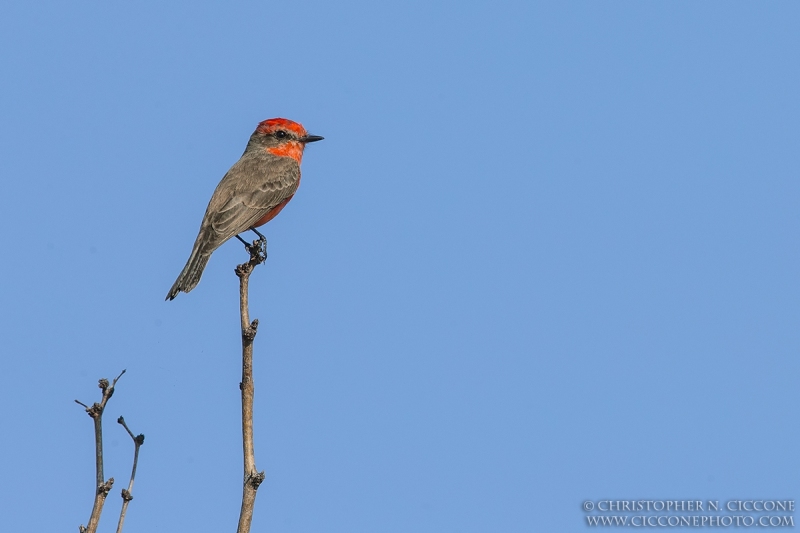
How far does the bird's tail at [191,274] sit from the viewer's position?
9.55 metres

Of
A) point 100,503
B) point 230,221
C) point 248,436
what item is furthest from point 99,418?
point 230,221

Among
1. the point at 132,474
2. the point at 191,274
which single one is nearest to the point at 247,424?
the point at 132,474

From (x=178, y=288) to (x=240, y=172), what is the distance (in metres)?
2.93

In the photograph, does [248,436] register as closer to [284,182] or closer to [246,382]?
[246,382]

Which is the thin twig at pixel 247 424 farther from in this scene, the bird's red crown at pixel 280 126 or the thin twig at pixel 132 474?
the bird's red crown at pixel 280 126

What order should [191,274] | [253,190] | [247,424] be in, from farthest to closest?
1. [253,190]
2. [191,274]
3. [247,424]

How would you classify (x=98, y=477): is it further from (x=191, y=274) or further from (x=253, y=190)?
(x=253, y=190)

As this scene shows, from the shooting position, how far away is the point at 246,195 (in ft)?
37.7

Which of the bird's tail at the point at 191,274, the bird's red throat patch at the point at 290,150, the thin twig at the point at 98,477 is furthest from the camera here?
the bird's red throat patch at the point at 290,150

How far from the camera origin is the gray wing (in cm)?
1088

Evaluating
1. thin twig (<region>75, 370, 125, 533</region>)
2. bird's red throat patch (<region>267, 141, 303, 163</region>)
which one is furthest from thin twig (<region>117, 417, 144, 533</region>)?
bird's red throat patch (<region>267, 141, 303, 163</region>)

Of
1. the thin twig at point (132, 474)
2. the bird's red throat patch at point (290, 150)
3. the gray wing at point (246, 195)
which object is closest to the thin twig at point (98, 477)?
the thin twig at point (132, 474)

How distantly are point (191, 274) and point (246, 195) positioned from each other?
1.92 m

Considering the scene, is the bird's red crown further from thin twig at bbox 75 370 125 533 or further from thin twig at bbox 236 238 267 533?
thin twig at bbox 75 370 125 533
